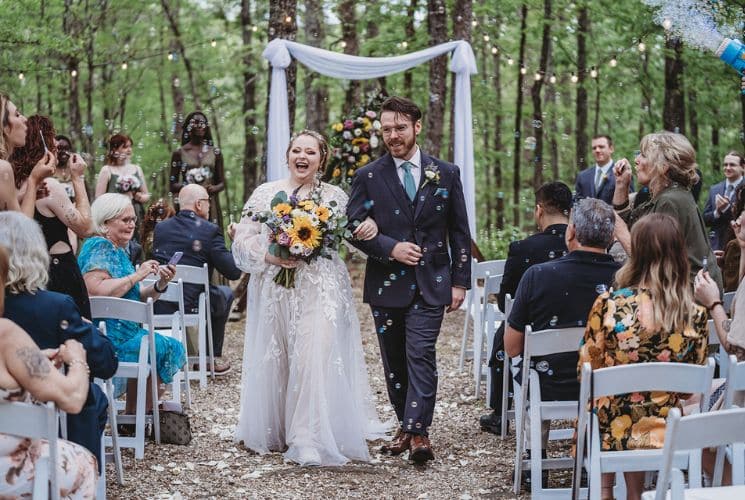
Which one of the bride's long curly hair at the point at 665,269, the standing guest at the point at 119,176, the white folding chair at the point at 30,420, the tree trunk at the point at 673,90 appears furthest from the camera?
the tree trunk at the point at 673,90

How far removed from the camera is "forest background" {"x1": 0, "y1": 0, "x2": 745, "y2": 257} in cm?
1251

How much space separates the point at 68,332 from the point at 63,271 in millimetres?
1486

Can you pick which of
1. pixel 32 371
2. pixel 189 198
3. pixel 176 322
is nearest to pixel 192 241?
pixel 189 198

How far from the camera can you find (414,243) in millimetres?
5555

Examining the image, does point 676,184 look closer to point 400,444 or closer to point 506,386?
point 506,386

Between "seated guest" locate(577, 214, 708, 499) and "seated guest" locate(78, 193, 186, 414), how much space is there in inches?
120

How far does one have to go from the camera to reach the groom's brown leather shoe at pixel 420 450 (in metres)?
5.51

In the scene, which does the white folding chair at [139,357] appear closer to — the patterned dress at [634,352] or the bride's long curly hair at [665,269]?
→ the patterned dress at [634,352]

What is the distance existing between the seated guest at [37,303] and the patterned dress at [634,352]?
2.22m

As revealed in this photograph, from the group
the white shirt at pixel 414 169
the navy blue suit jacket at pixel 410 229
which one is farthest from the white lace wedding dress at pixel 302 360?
the white shirt at pixel 414 169

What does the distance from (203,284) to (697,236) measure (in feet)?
13.9

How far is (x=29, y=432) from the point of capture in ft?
10.3

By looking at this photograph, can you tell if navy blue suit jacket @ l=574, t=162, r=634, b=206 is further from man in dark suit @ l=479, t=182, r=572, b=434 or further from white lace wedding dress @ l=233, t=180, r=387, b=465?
white lace wedding dress @ l=233, t=180, r=387, b=465

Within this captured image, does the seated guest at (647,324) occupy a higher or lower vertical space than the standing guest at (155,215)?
lower
